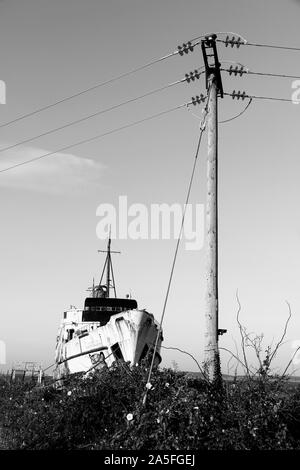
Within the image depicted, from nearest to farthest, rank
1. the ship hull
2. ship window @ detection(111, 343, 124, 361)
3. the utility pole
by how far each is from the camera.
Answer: the utility pole
the ship hull
ship window @ detection(111, 343, 124, 361)

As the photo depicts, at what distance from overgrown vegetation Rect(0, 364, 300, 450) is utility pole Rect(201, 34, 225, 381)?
812 millimetres

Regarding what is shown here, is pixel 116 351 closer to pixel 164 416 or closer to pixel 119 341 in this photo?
pixel 119 341

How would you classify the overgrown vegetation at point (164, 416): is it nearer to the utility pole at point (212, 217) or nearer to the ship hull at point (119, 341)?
the utility pole at point (212, 217)

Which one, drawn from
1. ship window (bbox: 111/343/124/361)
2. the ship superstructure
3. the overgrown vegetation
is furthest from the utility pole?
ship window (bbox: 111/343/124/361)

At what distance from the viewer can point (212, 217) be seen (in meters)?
10.1

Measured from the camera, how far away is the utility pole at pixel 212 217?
9.40 m

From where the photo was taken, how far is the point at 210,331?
9.46 meters

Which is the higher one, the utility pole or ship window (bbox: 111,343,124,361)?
the utility pole

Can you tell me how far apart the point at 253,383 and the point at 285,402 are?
63 centimetres

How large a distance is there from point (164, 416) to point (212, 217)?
4.76m

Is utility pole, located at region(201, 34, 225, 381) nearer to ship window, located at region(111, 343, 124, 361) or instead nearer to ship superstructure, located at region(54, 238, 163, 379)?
ship superstructure, located at region(54, 238, 163, 379)

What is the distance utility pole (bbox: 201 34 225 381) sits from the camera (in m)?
9.40

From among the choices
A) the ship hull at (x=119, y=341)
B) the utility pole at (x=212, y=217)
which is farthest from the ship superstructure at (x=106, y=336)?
the utility pole at (x=212, y=217)

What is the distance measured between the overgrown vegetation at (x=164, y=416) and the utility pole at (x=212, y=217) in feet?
2.66
